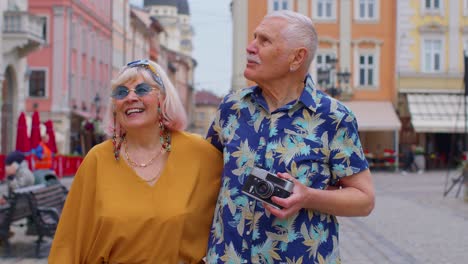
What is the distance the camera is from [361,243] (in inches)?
480

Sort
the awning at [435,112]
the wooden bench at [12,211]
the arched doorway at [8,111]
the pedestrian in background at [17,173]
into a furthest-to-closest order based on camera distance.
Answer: the awning at [435,112] < the arched doorway at [8,111] < the pedestrian in background at [17,173] < the wooden bench at [12,211]

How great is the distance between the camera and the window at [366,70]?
43312 millimetres

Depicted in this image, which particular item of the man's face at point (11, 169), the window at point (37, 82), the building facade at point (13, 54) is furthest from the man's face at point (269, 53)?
the window at point (37, 82)

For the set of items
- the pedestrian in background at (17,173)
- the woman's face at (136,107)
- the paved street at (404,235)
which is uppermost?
the woman's face at (136,107)

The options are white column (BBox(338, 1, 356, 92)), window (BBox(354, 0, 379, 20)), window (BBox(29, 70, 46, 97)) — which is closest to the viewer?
white column (BBox(338, 1, 356, 92))

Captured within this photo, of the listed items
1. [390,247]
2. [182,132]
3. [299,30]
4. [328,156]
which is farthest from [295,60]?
[390,247]

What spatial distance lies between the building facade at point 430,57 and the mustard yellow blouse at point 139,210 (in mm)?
39414

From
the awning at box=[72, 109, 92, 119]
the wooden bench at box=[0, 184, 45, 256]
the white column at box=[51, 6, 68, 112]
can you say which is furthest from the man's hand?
the awning at box=[72, 109, 92, 119]

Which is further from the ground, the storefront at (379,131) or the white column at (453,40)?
the white column at (453,40)

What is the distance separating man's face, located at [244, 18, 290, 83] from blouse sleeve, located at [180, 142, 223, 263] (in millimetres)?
463

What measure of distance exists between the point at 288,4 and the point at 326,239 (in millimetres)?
40128

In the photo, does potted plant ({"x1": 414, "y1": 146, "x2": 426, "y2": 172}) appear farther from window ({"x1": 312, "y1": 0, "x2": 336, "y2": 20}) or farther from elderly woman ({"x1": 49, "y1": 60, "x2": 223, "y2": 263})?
elderly woman ({"x1": 49, "y1": 60, "x2": 223, "y2": 263})

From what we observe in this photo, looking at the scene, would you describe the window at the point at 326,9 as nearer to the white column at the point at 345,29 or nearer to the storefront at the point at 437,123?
the white column at the point at 345,29

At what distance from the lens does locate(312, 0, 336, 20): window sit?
4369 cm
